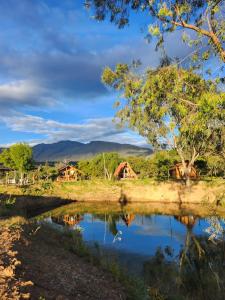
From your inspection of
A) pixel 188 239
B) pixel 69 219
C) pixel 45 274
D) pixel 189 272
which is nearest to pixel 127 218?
pixel 69 219

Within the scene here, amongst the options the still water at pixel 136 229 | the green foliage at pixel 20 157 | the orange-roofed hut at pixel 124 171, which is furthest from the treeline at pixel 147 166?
the still water at pixel 136 229

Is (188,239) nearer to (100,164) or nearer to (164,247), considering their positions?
(164,247)

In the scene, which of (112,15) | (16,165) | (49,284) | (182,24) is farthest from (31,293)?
(16,165)

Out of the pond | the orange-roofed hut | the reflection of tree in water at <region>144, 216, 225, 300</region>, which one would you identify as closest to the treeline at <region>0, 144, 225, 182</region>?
the orange-roofed hut

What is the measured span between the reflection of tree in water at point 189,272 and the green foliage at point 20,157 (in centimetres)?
5895

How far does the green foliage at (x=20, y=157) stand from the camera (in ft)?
244

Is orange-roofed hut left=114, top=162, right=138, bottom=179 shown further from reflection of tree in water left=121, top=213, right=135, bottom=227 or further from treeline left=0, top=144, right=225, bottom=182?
reflection of tree in water left=121, top=213, right=135, bottom=227

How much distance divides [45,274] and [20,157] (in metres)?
68.9

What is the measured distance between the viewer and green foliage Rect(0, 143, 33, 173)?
244 ft

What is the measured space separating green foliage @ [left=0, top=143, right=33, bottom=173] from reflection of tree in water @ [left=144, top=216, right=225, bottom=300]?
59.0m

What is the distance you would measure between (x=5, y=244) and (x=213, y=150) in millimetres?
18067

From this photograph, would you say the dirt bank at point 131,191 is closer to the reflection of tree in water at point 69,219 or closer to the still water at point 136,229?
the reflection of tree in water at point 69,219

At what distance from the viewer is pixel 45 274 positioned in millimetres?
8188

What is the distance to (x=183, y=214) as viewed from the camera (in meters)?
31.8
